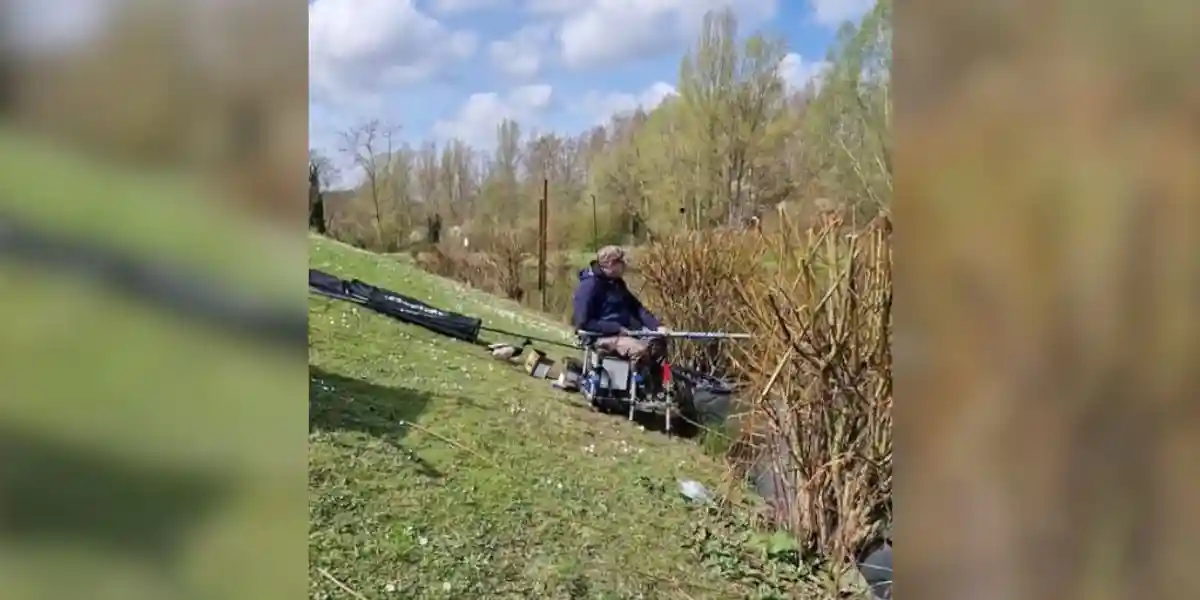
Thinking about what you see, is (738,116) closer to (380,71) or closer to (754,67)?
(754,67)

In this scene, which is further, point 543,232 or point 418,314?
point 543,232

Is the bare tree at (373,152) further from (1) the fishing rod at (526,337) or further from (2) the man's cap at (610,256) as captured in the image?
(2) the man's cap at (610,256)

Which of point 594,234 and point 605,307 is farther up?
point 594,234

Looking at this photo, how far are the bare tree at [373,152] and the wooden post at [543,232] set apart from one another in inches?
31.9

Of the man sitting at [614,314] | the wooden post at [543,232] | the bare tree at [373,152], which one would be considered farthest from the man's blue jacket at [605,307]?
the wooden post at [543,232]

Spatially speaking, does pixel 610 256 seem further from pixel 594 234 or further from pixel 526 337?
pixel 594 234

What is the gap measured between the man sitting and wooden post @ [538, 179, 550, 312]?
108 cm

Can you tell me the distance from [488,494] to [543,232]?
2065mm

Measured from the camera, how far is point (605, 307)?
2.98 meters

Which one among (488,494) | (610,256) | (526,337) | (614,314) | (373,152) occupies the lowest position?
(488,494)
